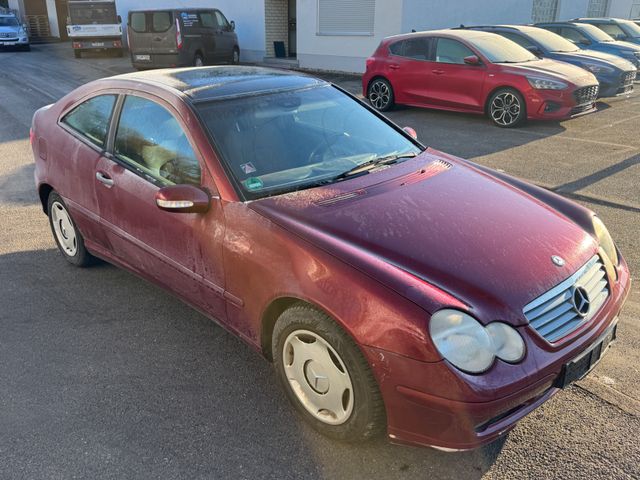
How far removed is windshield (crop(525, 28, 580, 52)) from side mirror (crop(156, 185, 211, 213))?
10.6m

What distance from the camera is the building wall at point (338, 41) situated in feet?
51.4

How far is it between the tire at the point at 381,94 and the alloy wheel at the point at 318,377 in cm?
898

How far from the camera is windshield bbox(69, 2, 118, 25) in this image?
22.6 metres

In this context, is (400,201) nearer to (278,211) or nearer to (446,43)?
(278,211)

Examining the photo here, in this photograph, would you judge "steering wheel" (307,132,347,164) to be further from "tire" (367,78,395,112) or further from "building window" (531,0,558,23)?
"building window" (531,0,558,23)

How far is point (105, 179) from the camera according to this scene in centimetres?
388

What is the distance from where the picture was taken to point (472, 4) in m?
17.1

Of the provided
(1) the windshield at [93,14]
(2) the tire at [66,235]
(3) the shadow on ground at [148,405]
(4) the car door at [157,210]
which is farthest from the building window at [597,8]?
(3) the shadow on ground at [148,405]

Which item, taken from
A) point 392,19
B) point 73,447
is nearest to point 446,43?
point 392,19

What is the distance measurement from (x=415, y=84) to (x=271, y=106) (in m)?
7.73

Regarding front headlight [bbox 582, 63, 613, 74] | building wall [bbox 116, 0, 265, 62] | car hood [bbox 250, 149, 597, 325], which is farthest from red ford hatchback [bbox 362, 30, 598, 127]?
building wall [bbox 116, 0, 265, 62]

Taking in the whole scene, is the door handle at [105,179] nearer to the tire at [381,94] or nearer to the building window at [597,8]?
the tire at [381,94]

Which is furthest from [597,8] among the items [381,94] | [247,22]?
[381,94]

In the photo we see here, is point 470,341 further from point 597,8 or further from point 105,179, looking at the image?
point 597,8
